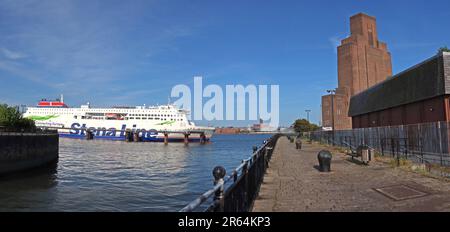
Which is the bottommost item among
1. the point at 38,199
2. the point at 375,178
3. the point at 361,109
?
the point at 38,199

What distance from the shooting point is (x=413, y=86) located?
36156mm

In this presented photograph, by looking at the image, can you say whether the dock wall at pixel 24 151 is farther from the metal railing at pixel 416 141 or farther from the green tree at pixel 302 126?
the green tree at pixel 302 126

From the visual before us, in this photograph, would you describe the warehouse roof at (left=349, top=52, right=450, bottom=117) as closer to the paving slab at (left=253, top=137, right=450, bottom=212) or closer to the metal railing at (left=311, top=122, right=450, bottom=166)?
the metal railing at (left=311, top=122, right=450, bottom=166)

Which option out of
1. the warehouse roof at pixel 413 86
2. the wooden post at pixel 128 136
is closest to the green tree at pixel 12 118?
the warehouse roof at pixel 413 86

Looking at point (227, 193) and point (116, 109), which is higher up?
point (116, 109)

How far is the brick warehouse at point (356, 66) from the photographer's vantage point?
15938 centimetres

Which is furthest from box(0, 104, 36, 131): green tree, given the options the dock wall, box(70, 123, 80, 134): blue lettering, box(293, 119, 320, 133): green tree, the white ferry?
A: box(293, 119, 320, 133): green tree

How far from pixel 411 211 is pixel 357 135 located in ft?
94.6
